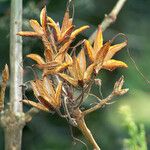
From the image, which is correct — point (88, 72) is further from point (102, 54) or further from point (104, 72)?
point (104, 72)

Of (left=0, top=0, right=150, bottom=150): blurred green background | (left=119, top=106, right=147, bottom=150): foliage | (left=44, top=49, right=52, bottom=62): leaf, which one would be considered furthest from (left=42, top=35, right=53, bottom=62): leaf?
(left=0, top=0, right=150, bottom=150): blurred green background

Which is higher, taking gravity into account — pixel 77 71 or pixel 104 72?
pixel 104 72

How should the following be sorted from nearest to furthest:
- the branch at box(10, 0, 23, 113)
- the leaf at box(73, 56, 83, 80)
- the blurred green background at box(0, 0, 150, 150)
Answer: the leaf at box(73, 56, 83, 80), the branch at box(10, 0, 23, 113), the blurred green background at box(0, 0, 150, 150)

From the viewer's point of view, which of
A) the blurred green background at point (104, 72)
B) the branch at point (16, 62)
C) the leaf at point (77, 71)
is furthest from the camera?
the blurred green background at point (104, 72)

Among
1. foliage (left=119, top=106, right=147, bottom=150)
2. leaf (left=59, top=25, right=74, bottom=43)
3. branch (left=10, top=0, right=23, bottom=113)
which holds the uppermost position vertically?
branch (left=10, top=0, right=23, bottom=113)

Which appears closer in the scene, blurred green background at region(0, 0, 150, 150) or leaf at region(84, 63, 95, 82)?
leaf at region(84, 63, 95, 82)

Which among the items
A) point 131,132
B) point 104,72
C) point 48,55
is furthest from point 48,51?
point 104,72

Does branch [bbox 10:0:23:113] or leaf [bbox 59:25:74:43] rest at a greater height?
branch [bbox 10:0:23:113]

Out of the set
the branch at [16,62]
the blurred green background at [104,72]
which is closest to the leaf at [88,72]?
the branch at [16,62]

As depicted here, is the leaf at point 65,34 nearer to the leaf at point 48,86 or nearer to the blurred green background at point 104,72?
the leaf at point 48,86

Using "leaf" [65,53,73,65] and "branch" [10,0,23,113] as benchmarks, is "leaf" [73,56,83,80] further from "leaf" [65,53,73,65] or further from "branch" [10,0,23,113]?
"branch" [10,0,23,113]
